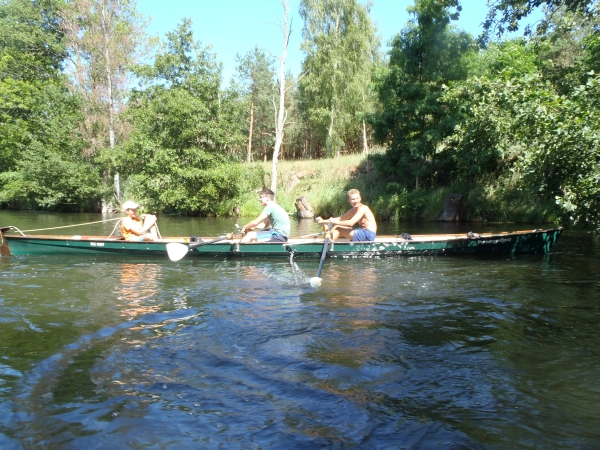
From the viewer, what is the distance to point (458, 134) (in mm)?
18547

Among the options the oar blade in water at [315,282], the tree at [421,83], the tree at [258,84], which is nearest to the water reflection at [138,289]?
the oar blade in water at [315,282]

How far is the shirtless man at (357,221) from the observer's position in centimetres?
1048

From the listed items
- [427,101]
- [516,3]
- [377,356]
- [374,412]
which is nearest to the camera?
[374,412]

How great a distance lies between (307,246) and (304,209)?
14234 millimetres

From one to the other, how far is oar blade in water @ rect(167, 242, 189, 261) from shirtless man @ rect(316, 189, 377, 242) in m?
2.93

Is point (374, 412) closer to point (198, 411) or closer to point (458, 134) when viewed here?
point (198, 411)

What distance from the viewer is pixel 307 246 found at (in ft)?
34.2

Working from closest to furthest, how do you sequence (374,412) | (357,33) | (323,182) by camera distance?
(374,412) → (323,182) → (357,33)

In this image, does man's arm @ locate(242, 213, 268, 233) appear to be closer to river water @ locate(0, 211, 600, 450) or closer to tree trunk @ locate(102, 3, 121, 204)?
river water @ locate(0, 211, 600, 450)

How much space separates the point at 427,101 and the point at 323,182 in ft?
27.4

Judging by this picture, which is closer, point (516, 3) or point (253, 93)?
point (516, 3)

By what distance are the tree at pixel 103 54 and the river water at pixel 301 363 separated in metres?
21.5

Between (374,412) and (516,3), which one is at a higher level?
(516,3)

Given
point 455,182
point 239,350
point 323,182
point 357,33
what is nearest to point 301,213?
point 323,182
